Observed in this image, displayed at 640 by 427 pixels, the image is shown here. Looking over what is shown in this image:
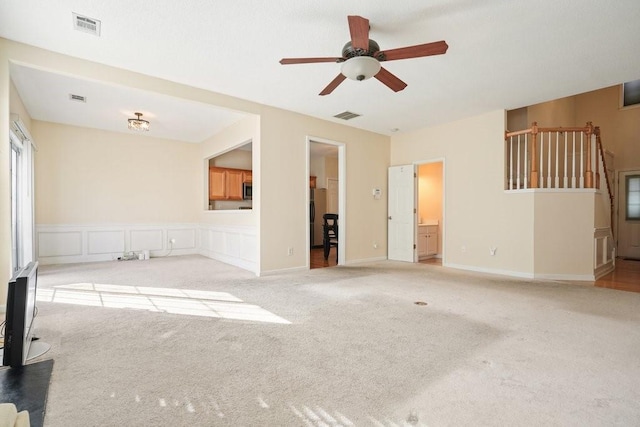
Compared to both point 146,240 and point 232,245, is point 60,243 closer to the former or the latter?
point 146,240

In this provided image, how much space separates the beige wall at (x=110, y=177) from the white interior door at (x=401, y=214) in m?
4.85

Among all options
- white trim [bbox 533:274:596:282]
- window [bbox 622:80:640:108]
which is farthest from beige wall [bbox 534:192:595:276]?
window [bbox 622:80:640:108]

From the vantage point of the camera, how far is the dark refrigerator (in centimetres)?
923

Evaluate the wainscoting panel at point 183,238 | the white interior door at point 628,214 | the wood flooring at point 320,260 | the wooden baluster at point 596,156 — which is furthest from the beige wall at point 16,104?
the white interior door at point 628,214

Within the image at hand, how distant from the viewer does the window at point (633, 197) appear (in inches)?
301

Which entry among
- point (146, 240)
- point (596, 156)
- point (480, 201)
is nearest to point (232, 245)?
point (146, 240)

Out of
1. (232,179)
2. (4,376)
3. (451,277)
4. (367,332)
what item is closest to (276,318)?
(367,332)

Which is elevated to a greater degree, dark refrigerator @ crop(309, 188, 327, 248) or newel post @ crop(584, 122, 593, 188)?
newel post @ crop(584, 122, 593, 188)

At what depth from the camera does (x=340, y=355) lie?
7.55 feet

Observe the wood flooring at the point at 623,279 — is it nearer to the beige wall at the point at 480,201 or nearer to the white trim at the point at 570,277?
the white trim at the point at 570,277

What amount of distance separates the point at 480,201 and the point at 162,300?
5393 mm

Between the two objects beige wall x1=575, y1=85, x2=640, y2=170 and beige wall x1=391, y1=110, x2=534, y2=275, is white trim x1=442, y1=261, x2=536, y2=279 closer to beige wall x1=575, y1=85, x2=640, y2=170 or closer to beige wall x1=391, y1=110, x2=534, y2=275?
beige wall x1=391, y1=110, x2=534, y2=275

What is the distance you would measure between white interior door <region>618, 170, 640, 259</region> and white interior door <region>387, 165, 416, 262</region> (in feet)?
18.1

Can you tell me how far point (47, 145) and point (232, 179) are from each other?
360 cm
